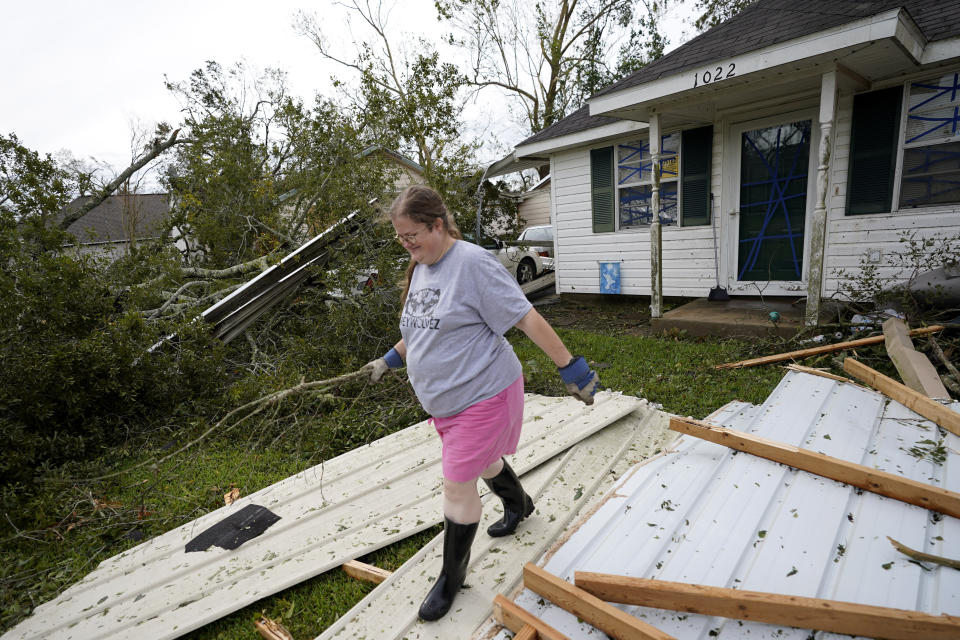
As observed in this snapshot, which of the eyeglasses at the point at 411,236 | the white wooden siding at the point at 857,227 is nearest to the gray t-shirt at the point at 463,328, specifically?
the eyeglasses at the point at 411,236

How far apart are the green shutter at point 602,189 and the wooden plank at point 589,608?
299 inches

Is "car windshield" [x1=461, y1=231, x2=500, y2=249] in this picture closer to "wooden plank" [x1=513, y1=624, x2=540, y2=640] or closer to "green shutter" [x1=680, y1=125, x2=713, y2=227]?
"green shutter" [x1=680, y1=125, x2=713, y2=227]

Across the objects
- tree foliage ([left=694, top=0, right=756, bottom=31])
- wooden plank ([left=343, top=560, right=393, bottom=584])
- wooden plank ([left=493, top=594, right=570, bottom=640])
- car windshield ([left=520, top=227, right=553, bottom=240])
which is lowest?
wooden plank ([left=343, top=560, right=393, bottom=584])

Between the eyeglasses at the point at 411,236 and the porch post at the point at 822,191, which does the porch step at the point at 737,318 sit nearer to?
the porch post at the point at 822,191

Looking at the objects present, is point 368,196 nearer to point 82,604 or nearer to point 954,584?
point 82,604

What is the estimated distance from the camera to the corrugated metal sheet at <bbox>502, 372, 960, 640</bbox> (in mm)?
1596

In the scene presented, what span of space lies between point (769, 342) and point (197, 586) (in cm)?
580

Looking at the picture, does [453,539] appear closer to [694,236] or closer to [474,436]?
[474,436]

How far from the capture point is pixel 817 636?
57.3 inches

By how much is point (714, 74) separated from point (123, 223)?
46.8 ft

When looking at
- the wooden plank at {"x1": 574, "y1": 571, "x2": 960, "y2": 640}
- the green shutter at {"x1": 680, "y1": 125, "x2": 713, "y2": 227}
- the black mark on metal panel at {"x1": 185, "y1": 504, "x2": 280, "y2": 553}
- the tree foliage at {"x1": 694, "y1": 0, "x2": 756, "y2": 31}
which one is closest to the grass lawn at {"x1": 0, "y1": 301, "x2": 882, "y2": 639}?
the black mark on metal panel at {"x1": 185, "y1": 504, "x2": 280, "y2": 553}

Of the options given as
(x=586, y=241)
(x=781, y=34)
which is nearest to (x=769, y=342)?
(x=781, y=34)

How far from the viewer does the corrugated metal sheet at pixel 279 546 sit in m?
2.29

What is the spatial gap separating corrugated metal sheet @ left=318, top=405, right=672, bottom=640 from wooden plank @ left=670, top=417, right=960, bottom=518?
67 cm
